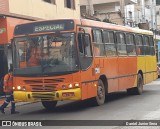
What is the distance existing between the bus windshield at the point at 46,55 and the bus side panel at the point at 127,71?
415cm

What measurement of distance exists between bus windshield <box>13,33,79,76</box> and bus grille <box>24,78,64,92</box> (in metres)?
0.21

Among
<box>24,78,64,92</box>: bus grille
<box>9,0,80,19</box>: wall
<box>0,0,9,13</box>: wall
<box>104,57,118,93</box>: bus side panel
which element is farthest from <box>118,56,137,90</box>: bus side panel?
<box>9,0,80,19</box>: wall

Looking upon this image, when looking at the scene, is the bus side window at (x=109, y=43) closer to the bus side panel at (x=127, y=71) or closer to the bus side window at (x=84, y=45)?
the bus side panel at (x=127, y=71)

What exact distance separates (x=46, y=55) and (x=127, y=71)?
5441 millimetres

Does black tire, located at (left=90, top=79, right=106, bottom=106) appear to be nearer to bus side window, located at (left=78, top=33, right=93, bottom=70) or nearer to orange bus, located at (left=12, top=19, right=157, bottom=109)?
orange bus, located at (left=12, top=19, right=157, bottom=109)

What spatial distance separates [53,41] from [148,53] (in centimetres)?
894

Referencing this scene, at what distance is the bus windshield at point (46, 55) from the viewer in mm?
12945

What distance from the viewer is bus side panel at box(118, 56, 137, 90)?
55.2ft

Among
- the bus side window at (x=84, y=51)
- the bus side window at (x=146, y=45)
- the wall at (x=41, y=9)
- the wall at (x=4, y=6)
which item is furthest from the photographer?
the wall at (x=41, y=9)

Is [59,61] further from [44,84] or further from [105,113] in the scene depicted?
[105,113]

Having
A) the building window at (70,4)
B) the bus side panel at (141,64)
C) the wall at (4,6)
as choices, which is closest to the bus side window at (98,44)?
the bus side panel at (141,64)

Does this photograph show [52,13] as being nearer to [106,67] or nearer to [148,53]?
[148,53]

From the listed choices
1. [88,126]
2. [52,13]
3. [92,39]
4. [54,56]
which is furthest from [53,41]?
[52,13]

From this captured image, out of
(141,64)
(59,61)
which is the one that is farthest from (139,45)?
(59,61)
